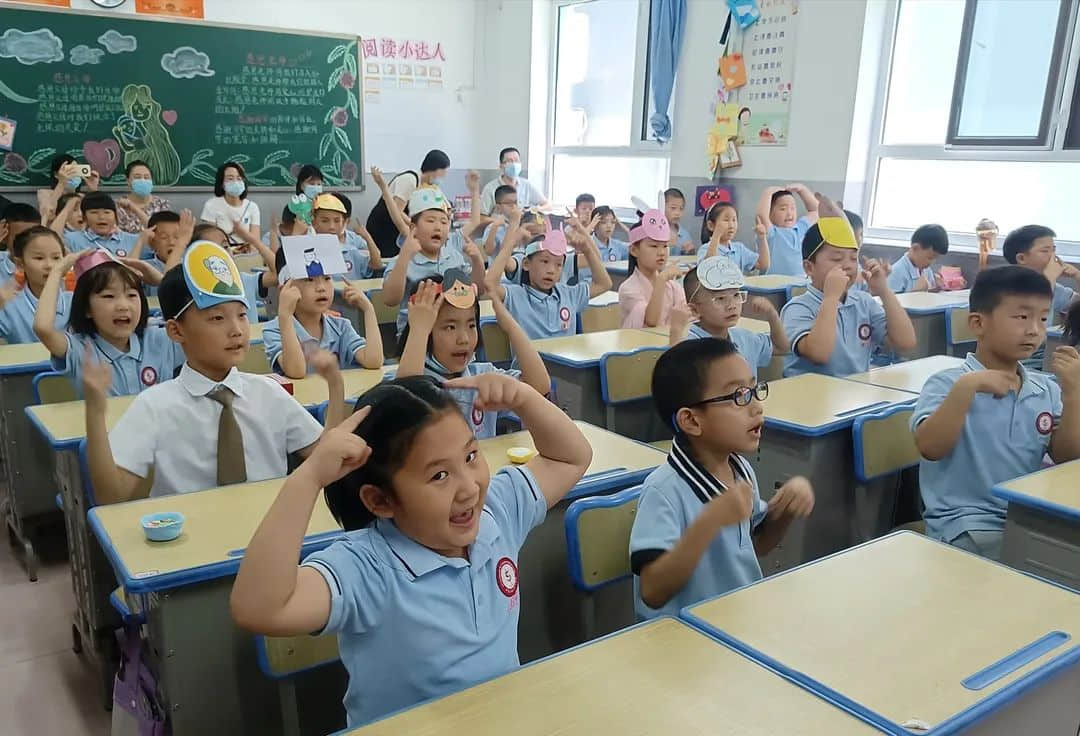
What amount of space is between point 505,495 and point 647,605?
Answer: 38 centimetres

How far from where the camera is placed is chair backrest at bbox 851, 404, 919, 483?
7.36 feet

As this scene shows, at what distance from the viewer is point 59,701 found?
220cm

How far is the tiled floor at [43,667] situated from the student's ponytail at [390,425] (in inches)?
57.7

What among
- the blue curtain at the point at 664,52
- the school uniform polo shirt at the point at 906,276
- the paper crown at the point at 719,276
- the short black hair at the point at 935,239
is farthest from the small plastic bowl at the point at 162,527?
the blue curtain at the point at 664,52

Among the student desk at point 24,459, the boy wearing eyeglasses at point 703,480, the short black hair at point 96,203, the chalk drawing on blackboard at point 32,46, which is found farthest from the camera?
the chalk drawing on blackboard at point 32,46

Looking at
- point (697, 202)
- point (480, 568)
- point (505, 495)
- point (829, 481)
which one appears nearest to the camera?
point (480, 568)

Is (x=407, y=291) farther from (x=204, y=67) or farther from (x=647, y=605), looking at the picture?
(x=204, y=67)

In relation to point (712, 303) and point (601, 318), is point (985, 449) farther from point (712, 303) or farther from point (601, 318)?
point (601, 318)

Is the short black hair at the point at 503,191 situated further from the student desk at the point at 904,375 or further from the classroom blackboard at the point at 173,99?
the student desk at the point at 904,375

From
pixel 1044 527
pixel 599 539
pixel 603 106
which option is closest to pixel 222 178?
pixel 603 106

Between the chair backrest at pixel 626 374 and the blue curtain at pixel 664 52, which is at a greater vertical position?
the blue curtain at pixel 664 52

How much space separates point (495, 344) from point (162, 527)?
2128mm

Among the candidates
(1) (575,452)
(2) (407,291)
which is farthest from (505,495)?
(2) (407,291)

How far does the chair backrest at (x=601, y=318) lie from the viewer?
12.9ft
